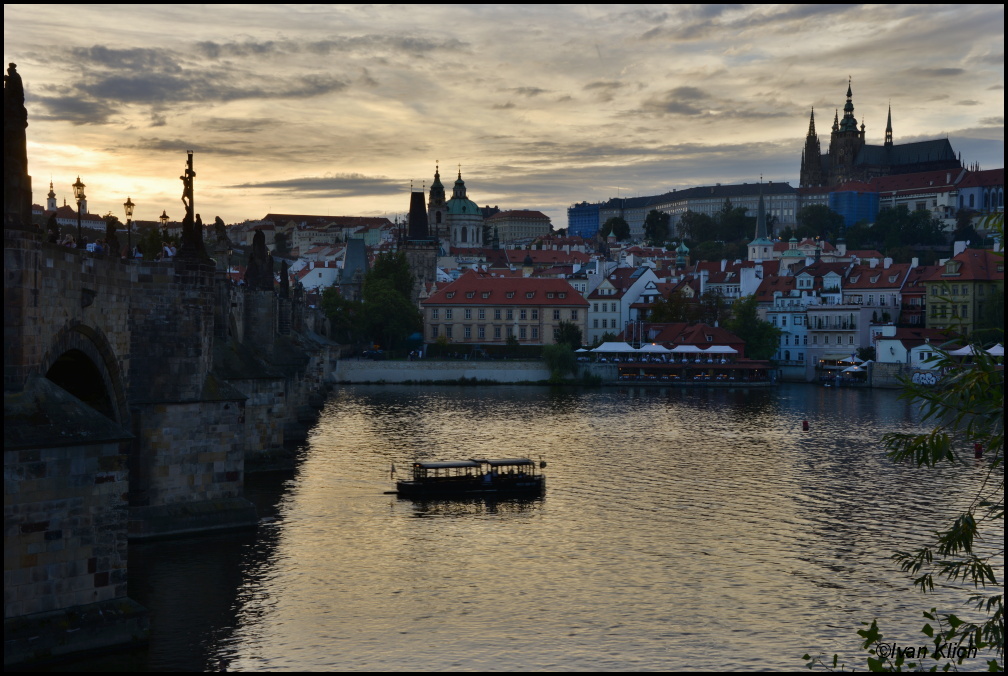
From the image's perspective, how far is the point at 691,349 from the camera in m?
116

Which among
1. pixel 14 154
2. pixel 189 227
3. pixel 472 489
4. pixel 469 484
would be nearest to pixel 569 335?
pixel 469 484

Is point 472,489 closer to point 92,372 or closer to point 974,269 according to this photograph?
point 92,372

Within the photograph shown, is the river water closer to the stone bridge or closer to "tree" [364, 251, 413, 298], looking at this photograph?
the stone bridge

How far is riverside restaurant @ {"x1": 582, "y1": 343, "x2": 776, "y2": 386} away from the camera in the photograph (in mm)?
112812

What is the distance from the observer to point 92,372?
31.2 metres

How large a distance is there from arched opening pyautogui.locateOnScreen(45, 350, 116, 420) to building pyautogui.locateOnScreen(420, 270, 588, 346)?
317ft

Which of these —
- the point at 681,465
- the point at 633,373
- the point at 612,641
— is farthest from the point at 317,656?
the point at 633,373

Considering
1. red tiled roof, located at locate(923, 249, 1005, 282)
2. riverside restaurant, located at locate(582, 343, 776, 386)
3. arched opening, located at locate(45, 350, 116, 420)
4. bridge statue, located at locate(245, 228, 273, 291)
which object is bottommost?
riverside restaurant, located at locate(582, 343, 776, 386)

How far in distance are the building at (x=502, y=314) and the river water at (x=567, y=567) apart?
6742 centimetres

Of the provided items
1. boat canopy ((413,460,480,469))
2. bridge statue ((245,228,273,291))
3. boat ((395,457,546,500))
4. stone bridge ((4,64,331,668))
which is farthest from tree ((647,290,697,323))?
stone bridge ((4,64,331,668))

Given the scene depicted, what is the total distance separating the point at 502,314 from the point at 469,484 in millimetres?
83328

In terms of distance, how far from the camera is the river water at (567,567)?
2608 cm

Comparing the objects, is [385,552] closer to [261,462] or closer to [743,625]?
[743,625]

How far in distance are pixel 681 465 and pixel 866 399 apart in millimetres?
47929
